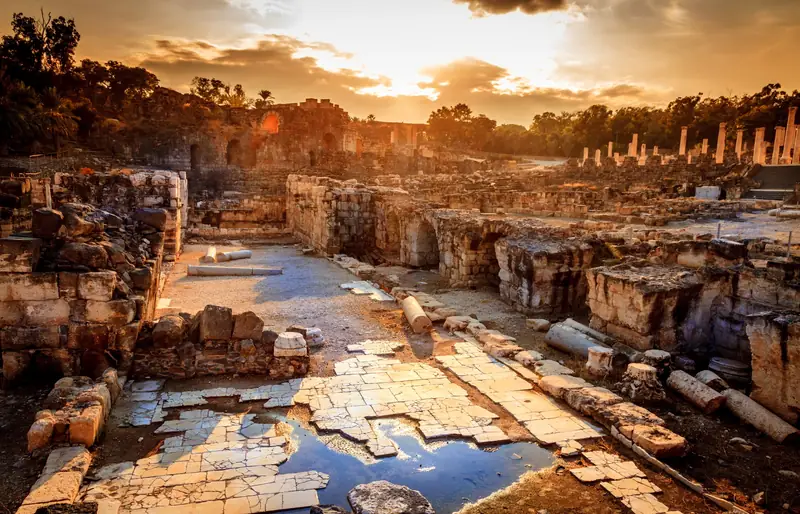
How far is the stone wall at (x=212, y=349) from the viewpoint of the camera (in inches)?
304

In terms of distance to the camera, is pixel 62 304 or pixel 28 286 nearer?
pixel 28 286

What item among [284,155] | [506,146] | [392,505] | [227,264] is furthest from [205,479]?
[506,146]

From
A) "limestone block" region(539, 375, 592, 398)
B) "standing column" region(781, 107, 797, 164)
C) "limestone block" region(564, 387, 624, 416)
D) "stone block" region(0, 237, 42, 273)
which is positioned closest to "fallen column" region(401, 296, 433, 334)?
"limestone block" region(539, 375, 592, 398)

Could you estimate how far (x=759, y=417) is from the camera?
257 inches

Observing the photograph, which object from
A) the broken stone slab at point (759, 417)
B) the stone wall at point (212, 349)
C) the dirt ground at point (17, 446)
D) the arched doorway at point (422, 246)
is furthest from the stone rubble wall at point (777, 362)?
the arched doorway at point (422, 246)

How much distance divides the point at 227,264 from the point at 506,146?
51.1 meters

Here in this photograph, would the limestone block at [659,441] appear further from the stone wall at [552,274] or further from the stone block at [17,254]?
the stone block at [17,254]

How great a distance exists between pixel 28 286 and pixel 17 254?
1.46ft

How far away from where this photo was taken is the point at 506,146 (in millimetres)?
62594

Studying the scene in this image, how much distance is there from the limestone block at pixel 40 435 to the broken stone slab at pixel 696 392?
783cm

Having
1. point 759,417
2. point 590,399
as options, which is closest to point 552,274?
point 590,399

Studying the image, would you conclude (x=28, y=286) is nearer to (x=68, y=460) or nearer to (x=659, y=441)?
(x=68, y=460)

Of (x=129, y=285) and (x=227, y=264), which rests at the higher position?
(x=129, y=285)

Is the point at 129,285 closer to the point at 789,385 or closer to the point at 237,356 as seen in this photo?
the point at 237,356
